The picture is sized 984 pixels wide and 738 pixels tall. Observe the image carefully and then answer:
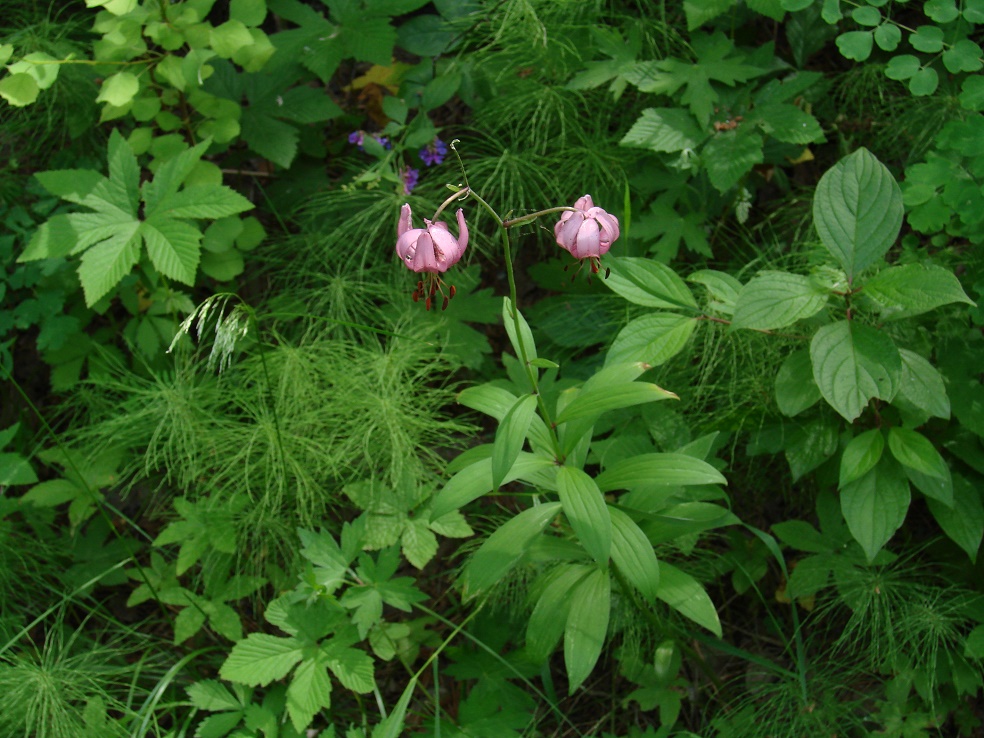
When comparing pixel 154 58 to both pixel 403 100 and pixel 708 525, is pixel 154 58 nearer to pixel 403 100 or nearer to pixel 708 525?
pixel 403 100

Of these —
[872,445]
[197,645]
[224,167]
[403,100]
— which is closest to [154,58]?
[224,167]

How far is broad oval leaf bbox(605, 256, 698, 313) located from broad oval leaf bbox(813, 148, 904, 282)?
1.22 feet

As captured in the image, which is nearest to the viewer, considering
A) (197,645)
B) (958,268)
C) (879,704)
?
(879,704)

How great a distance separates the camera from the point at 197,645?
2.74 m

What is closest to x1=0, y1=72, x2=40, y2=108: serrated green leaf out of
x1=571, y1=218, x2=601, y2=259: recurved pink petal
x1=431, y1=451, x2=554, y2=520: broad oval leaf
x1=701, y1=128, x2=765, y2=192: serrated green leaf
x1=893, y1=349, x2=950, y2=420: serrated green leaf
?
x1=431, y1=451, x2=554, y2=520: broad oval leaf

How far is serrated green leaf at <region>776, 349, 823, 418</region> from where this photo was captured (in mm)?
2119

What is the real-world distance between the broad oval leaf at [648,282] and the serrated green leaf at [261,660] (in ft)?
4.06

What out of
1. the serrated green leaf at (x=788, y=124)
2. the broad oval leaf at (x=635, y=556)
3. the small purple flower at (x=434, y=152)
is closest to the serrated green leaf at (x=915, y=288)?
the serrated green leaf at (x=788, y=124)

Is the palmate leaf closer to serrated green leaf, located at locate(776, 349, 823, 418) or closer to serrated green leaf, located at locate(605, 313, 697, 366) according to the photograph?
serrated green leaf, located at locate(605, 313, 697, 366)

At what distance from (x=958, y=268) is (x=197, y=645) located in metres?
2.56

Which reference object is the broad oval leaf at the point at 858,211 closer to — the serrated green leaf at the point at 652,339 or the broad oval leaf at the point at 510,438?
the serrated green leaf at the point at 652,339

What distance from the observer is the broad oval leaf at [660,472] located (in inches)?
72.4

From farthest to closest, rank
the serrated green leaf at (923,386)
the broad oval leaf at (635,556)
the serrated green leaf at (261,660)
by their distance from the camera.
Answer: the serrated green leaf at (261,660)
the serrated green leaf at (923,386)
the broad oval leaf at (635,556)

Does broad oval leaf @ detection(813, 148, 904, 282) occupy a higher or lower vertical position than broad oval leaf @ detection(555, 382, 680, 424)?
higher
